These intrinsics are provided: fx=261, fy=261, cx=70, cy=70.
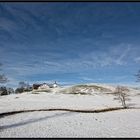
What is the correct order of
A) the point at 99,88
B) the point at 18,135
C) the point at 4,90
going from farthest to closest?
the point at 4,90 → the point at 99,88 → the point at 18,135

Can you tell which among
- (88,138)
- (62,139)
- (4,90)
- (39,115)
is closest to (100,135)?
(88,138)

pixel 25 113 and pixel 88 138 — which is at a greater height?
pixel 25 113

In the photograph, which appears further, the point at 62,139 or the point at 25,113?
the point at 25,113

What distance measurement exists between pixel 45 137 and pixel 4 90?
89.1 meters

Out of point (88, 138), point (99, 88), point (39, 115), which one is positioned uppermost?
point (99, 88)

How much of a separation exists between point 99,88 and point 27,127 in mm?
67845

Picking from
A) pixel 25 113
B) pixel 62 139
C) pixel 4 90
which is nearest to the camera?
pixel 62 139

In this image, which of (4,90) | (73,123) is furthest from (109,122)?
(4,90)

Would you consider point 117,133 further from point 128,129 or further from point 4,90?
point 4,90

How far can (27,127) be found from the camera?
19812mm

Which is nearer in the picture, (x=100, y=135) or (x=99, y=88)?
(x=100, y=135)

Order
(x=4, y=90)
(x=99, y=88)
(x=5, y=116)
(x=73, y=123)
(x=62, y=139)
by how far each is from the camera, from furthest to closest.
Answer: (x=4, y=90) < (x=99, y=88) < (x=5, y=116) < (x=73, y=123) < (x=62, y=139)

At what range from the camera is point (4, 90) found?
10206cm

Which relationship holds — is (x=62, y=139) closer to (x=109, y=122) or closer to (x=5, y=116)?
(x=109, y=122)
